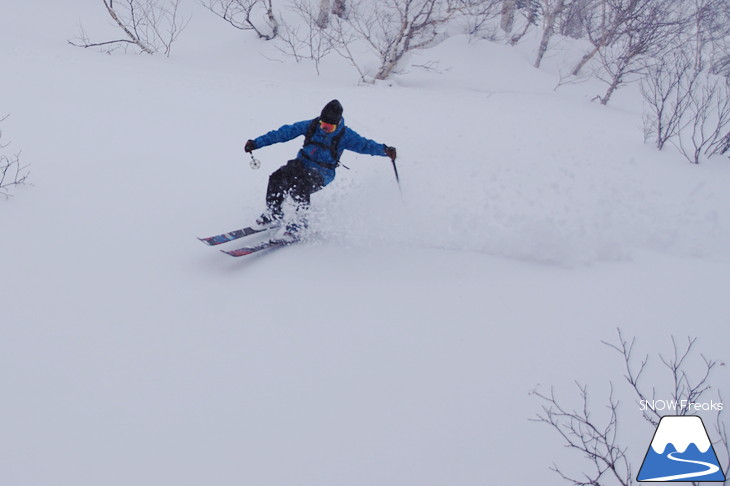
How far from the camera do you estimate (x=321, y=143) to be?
14.7ft

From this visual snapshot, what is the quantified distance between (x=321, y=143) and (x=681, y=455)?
12.3ft

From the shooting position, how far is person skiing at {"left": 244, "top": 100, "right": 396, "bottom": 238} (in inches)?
174

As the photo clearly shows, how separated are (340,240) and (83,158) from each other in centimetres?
385

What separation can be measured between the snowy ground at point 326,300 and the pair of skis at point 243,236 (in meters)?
0.13

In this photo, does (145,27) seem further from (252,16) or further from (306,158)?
(306,158)

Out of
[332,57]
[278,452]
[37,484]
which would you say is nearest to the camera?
[37,484]

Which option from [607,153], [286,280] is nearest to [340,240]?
[286,280]

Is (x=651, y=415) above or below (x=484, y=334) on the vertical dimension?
below

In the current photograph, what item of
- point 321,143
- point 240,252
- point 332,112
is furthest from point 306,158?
point 240,252

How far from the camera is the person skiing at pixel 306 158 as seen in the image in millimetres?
4422


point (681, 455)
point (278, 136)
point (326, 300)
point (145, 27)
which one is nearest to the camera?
point (681, 455)

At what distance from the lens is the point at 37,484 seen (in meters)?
2.30

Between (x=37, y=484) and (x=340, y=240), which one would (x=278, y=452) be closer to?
(x=37, y=484)

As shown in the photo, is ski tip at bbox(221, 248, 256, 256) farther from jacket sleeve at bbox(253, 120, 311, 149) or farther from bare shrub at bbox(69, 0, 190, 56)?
bare shrub at bbox(69, 0, 190, 56)
